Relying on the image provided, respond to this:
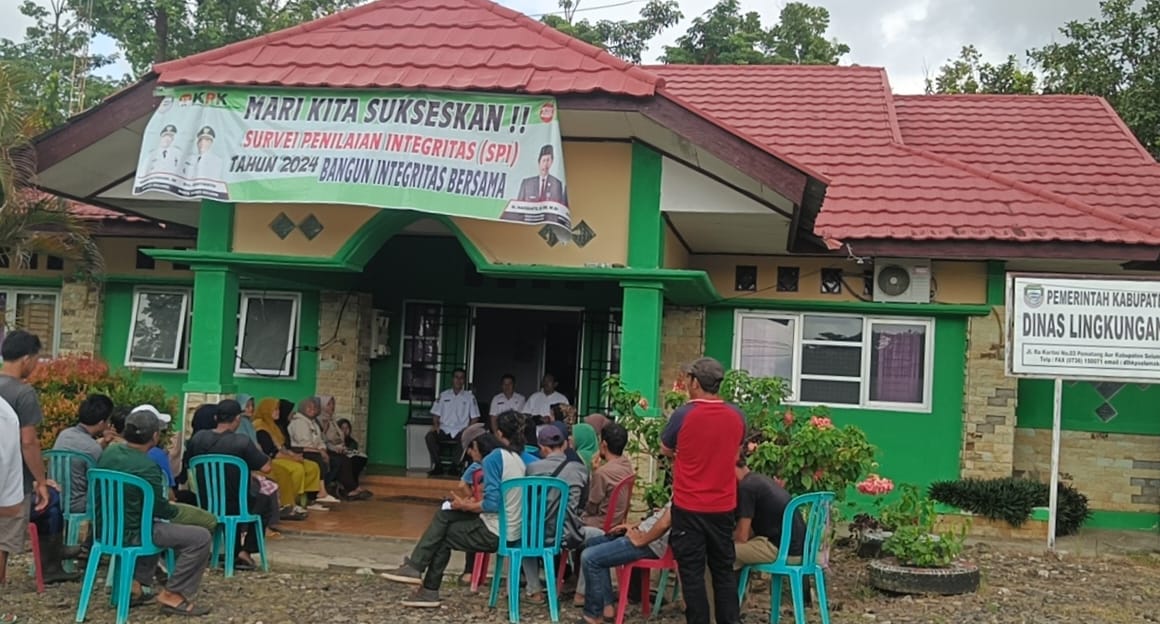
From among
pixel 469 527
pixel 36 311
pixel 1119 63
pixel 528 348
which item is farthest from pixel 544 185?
pixel 1119 63

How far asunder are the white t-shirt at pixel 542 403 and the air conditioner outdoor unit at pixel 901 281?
12.2 feet

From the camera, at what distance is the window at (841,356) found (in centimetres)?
1165

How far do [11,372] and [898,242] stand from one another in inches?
320

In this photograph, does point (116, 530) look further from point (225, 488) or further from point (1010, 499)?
point (1010, 499)

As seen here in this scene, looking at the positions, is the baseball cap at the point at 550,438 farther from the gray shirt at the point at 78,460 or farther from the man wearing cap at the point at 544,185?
the gray shirt at the point at 78,460

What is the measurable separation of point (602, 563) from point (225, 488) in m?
2.87

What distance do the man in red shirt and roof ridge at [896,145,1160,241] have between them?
656 cm

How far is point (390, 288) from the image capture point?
13156 millimetres

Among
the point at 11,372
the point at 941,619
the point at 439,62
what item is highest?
the point at 439,62

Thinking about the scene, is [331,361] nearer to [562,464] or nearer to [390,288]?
[390,288]

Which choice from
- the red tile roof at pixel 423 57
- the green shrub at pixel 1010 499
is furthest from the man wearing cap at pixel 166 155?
the green shrub at pixel 1010 499

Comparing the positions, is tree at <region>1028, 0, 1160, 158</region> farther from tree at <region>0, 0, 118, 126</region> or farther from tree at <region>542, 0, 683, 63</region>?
tree at <region>0, 0, 118, 126</region>

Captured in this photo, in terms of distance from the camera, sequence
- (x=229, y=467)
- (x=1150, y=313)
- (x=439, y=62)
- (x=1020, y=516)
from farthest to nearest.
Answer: (x=1020, y=516), (x=1150, y=313), (x=439, y=62), (x=229, y=467)

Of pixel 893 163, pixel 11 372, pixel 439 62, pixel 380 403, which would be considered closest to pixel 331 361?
pixel 380 403
